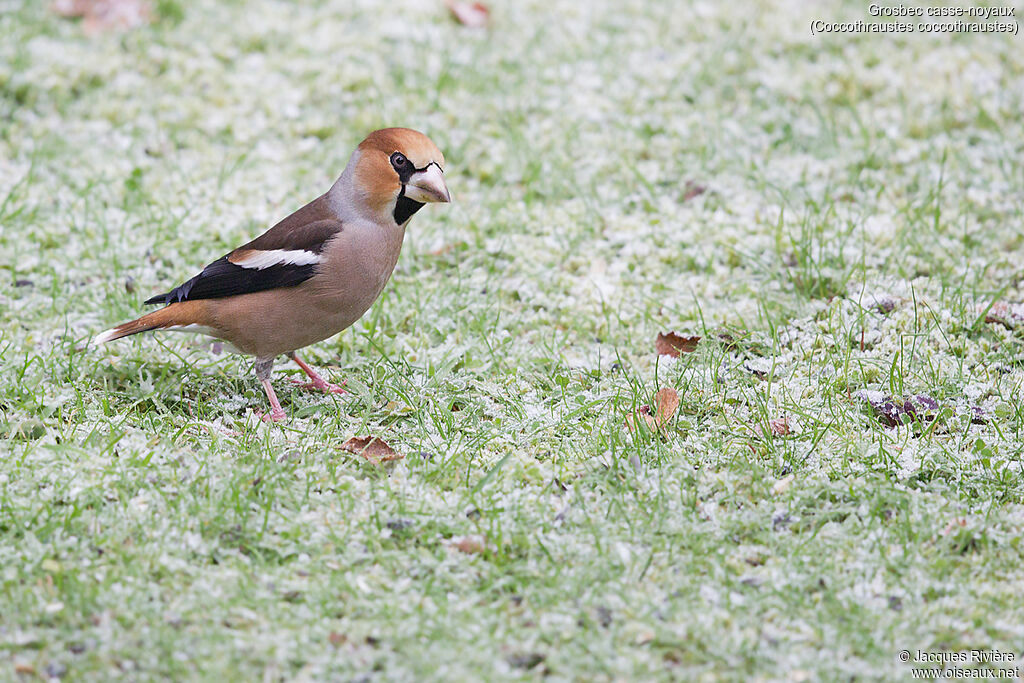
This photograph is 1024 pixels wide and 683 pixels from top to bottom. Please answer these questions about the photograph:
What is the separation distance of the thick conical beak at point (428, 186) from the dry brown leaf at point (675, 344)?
1.35 m

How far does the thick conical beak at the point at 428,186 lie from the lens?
455cm

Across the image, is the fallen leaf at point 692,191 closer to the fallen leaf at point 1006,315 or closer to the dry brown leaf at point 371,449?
the fallen leaf at point 1006,315

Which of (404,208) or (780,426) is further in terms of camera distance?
(404,208)

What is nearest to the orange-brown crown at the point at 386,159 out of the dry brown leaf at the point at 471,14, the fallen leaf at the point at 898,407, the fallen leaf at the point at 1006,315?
the fallen leaf at the point at 898,407

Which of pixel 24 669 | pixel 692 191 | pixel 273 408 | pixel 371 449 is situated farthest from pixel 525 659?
pixel 692 191

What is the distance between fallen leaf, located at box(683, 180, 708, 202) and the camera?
662cm

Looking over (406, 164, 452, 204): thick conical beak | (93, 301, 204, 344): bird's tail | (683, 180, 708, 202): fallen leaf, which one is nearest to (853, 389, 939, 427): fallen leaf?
(406, 164, 452, 204): thick conical beak

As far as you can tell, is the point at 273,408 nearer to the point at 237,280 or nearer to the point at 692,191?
the point at 237,280

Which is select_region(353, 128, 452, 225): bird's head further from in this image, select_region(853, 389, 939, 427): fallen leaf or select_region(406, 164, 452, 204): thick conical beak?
select_region(853, 389, 939, 427): fallen leaf

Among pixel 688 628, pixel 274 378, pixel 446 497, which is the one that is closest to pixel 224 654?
pixel 446 497

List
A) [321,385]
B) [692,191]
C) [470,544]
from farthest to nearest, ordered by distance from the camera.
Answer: [692,191] → [321,385] → [470,544]

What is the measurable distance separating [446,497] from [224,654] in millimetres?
1066

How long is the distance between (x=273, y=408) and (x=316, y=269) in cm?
64

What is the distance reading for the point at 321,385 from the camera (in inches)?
194
